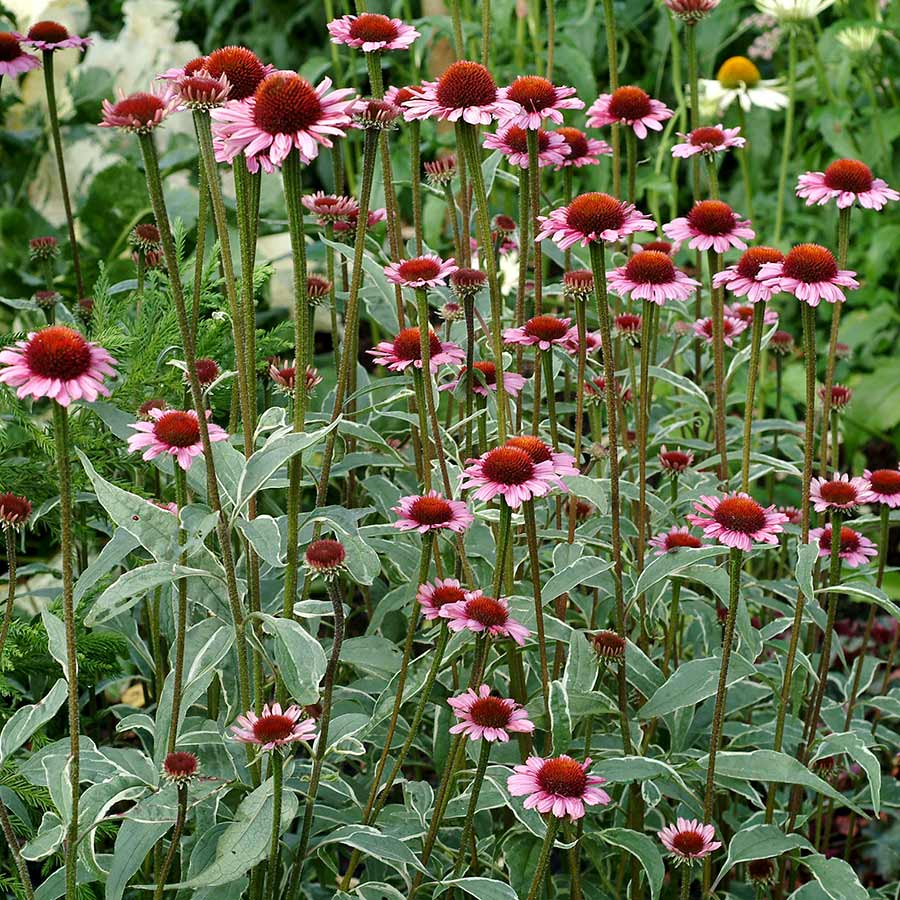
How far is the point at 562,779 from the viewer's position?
1147 millimetres

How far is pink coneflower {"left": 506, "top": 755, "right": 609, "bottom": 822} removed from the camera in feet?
3.70

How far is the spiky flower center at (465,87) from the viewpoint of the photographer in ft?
4.07

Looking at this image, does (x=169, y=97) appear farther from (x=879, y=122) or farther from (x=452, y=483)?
(x=879, y=122)

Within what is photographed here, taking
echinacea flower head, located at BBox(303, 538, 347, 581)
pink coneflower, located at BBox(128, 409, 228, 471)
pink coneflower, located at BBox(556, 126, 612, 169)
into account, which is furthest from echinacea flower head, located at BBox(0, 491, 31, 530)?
pink coneflower, located at BBox(556, 126, 612, 169)

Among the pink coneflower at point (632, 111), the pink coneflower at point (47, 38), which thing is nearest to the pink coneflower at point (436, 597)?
the pink coneflower at point (632, 111)

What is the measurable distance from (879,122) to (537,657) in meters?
2.12

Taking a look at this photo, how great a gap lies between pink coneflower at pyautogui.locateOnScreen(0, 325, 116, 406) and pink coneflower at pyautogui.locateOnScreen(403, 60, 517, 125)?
0.45 metres

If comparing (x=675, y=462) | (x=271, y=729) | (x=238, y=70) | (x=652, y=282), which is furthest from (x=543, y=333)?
(x=271, y=729)

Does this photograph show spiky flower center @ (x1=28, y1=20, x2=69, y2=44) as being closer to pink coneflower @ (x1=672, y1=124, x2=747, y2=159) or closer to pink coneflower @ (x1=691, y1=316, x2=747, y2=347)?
pink coneflower @ (x1=672, y1=124, x2=747, y2=159)

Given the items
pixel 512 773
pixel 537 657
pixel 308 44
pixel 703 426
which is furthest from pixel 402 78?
pixel 512 773

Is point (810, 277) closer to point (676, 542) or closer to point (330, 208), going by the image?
point (676, 542)

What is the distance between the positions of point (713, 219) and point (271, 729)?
782 mm

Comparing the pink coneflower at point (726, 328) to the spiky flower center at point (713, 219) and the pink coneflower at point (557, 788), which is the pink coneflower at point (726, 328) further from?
the pink coneflower at point (557, 788)

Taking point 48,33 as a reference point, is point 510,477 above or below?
below
